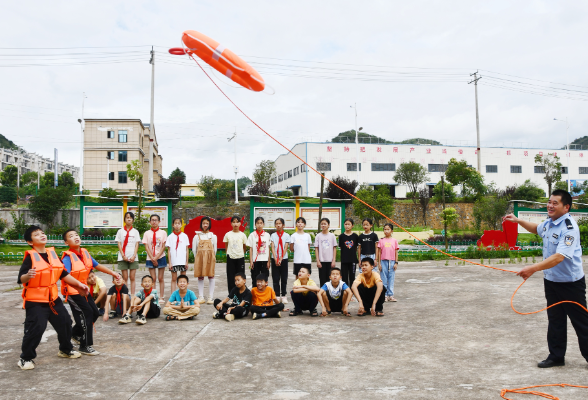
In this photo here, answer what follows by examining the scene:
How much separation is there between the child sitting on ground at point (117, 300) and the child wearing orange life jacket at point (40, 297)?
1820 mm

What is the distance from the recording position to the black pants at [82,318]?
4.91 m

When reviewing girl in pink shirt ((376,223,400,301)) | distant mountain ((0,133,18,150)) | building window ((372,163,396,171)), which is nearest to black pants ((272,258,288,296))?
girl in pink shirt ((376,223,400,301))

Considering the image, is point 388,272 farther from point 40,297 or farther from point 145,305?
point 40,297

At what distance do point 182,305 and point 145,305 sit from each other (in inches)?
21.7

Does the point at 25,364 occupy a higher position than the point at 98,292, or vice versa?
the point at 98,292

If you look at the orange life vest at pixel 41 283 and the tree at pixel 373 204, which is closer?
the orange life vest at pixel 41 283

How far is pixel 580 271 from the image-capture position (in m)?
4.40

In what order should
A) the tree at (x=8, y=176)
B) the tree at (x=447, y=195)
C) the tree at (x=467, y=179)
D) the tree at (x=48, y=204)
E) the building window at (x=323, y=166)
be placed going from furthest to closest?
the tree at (x=8, y=176), the building window at (x=323, y=166), the tree at (x=467, y=179), the tree at (x=447, y=195), the tree at (x=48, y=204)

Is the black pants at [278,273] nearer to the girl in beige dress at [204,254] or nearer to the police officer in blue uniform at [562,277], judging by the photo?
the girl in beige dress at [204,254]

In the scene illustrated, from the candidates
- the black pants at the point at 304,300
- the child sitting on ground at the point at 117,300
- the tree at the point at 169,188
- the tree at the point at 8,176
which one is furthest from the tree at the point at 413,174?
the tree at the point at 8,176

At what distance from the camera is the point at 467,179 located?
1458 inches

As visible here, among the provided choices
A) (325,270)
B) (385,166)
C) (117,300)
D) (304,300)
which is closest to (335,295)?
(304,300)

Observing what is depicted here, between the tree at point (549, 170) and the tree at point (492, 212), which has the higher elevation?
the tree at point (549, 170)

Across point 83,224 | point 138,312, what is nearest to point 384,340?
point 138,312
